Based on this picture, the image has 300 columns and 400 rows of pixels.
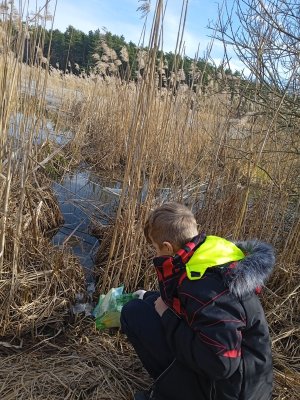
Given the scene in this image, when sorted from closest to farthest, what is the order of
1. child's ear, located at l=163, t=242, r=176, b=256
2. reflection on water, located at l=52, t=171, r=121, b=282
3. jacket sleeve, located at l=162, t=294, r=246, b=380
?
jacket sleeve, located at l=162, t=294, r=246, b=380 < child's ear, located at l=163, t=242, r=176, b=256 < reflection on water, located at l=52, t=171, r=121, b=282

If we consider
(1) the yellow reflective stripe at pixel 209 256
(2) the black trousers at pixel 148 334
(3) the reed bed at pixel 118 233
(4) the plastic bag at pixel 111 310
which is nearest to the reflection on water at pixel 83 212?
(3) the reed bed at pixel 118 233

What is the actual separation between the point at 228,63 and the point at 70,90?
4.86 meters

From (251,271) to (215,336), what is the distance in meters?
0.22

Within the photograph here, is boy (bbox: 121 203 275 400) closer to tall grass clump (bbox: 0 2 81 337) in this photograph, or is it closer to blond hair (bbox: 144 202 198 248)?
blond hair (bbox: 144 202 198 248)

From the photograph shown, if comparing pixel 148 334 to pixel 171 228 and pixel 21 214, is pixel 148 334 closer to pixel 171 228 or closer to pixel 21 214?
pixel 171 228

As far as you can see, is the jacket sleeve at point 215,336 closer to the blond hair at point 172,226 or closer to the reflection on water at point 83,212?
the blond hair at point 172,226

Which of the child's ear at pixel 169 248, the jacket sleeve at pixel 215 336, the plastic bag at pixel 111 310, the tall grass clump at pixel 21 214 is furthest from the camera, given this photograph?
the plastic bag at pixel 111 310

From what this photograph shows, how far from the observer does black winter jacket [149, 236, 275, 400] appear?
114 cm

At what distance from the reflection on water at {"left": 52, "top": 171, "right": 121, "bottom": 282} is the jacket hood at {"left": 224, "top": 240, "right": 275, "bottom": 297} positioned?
4.31ft

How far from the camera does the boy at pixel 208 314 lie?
3.75ft

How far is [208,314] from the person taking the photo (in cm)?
113

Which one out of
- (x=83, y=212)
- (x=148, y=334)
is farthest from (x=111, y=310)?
(x=83, y=212)

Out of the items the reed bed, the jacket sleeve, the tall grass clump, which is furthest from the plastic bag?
the jacket sleeve

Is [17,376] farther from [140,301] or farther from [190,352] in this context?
[190,352]
